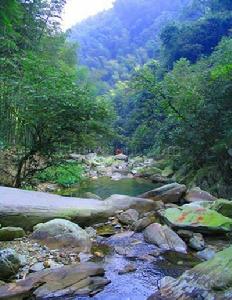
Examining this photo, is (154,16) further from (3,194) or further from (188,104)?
(3,194)

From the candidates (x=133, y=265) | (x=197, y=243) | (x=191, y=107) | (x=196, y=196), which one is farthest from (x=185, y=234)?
(x=191, y=107)

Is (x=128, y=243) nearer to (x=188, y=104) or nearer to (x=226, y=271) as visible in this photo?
(x=226, y=271)

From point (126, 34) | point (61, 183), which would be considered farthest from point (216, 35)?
point (126, 34)

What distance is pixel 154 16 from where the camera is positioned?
99.1 m

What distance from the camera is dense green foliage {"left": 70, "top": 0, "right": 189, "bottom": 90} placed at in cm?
8144

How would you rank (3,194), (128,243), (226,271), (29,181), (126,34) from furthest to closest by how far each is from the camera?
(126,34) < (29,181) < (3,194) < (128,243) < (226,271)

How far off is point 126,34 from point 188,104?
86.0 m

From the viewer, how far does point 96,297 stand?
427 centimetres

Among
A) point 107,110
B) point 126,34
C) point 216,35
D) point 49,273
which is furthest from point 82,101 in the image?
point 126,34

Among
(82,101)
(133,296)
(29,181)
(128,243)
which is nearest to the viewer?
(133,296)

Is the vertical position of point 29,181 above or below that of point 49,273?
above

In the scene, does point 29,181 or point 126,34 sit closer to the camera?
point 29,181

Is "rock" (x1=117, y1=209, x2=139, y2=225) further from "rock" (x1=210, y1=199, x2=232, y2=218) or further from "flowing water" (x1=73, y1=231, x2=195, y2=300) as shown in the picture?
Answer: "rock" (x1=210, y1=199, x2=232, y2=218)

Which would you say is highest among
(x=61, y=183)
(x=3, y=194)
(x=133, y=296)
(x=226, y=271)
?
(x=61, y=183)
